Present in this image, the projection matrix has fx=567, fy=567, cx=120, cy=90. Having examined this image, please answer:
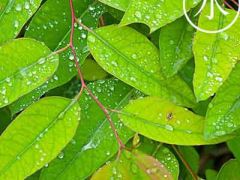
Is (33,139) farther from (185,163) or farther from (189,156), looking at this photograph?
(189,156)

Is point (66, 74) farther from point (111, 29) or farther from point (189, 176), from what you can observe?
point (189, 176)

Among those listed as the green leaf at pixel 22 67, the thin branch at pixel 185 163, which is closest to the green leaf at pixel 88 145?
the green leaf at pixel 22 67

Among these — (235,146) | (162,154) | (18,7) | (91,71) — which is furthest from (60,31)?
(235,146)

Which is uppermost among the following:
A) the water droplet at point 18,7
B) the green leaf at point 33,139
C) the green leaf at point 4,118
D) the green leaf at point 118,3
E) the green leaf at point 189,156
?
the green leaf at point 118,3

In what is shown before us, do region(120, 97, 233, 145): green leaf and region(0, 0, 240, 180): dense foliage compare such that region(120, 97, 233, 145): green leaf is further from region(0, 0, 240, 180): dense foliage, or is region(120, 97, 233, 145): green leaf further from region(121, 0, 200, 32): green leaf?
region(121, 0, 200, 32): green leaf

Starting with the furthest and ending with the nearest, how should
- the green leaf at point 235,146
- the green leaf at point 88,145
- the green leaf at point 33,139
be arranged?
1. the green leaf at point 235,146
2. the green leaf at point 88,145
3. the green leaf at point 33,139

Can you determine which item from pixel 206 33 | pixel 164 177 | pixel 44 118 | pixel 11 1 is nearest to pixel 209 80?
pixel 206 33

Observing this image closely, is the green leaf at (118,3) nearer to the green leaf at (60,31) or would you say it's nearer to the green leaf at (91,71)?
the green leaf at (60,31)
